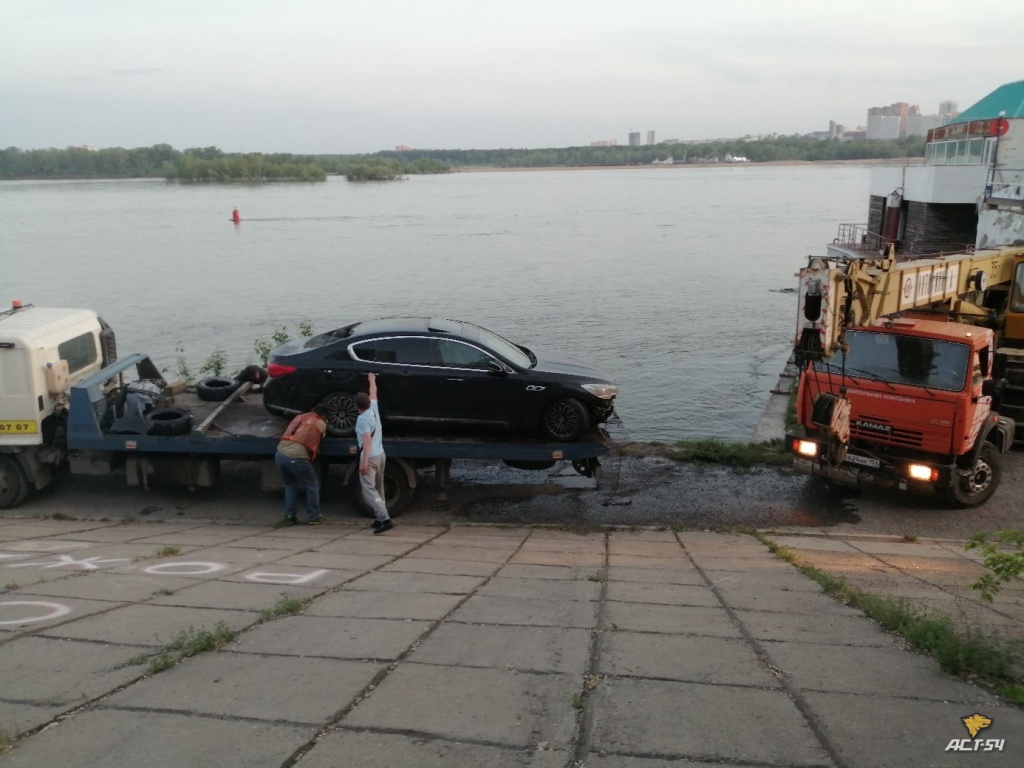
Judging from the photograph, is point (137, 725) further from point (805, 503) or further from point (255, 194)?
point (255, 194)

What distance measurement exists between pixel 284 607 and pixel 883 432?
8.12m

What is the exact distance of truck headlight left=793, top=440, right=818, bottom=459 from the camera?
11.0 m

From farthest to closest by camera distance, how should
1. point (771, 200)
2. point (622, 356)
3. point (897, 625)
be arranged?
point (771, 200) < point (622, 356) < point (897, 625)

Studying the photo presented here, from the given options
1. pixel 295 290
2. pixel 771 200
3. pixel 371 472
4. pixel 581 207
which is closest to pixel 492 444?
pixel 371 472

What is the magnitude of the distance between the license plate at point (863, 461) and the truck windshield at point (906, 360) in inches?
41.1

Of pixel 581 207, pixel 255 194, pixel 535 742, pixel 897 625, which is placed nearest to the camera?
pixel 535 742

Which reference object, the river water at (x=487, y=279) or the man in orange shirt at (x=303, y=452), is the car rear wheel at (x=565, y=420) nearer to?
the man in orange shirt at (x=303, y=452)

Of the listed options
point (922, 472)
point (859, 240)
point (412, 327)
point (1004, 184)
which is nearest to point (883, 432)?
point (922, 472)

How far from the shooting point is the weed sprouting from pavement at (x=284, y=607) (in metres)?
5.87

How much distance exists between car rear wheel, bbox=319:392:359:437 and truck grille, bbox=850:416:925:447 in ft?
21.2

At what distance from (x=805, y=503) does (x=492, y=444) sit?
15.1 feet

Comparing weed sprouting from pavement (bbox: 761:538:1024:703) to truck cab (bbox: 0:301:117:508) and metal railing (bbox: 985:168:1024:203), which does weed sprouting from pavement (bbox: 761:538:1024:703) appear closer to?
truck cab (bbox: 0:301:117:508)

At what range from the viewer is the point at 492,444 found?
1028 centimetres

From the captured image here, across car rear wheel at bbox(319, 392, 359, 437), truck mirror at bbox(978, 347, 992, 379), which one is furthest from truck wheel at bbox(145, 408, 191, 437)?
truck mirror at bbox(978, 347, 992, 379)
